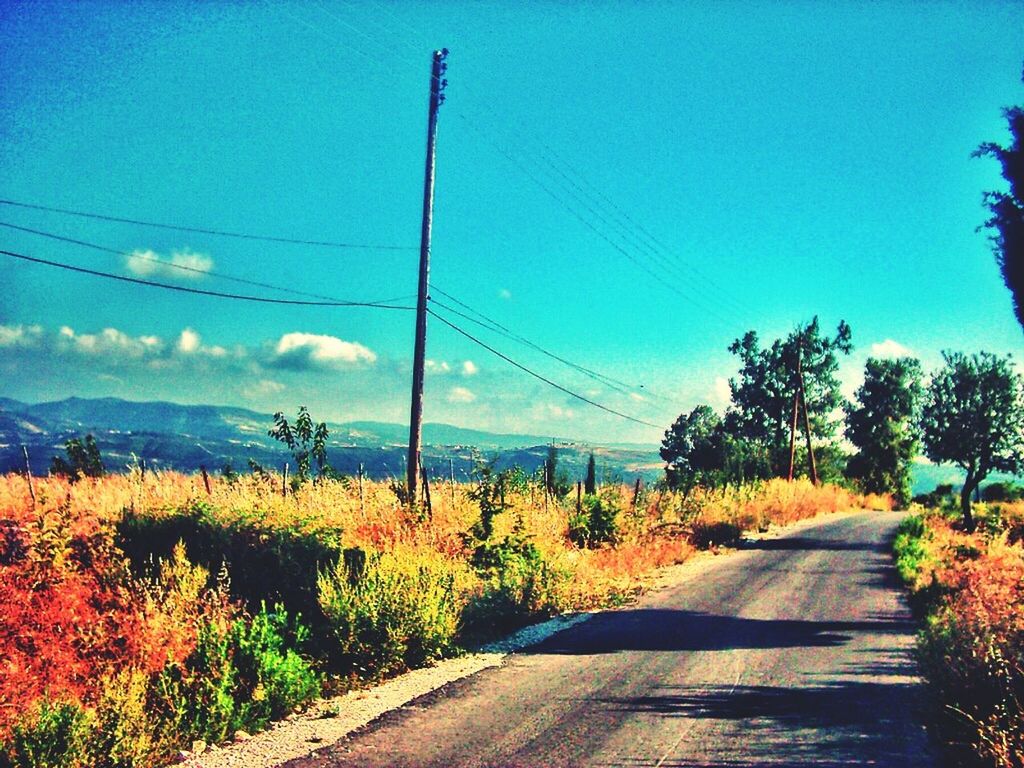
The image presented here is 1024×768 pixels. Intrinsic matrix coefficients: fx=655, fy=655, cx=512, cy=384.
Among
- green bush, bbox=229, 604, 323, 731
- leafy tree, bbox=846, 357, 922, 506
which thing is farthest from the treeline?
green bush, bbox=229, 604, 323, 731

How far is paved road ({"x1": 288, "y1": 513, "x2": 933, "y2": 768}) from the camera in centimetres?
556

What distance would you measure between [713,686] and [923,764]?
2.42 m

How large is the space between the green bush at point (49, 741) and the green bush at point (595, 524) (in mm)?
13668

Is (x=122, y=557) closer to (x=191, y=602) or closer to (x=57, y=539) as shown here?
(x=57, y=539)

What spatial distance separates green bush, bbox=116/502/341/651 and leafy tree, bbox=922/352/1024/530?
101ft

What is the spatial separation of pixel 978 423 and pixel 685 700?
32553 millimetres

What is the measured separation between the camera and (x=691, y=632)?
33.6 feet

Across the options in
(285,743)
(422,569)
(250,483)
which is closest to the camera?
(285,743)

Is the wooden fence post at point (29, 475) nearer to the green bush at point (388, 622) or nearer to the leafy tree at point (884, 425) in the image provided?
the green bush at point (388, 622)

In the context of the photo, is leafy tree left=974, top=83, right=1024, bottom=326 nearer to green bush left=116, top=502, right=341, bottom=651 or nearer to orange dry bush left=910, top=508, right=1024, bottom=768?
orange dry bush left=910, top=508, right=1024, bottom=768

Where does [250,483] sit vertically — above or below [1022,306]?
below

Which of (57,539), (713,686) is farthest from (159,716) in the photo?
(57,539)

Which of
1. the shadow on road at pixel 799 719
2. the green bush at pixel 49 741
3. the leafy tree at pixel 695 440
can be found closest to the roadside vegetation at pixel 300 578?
the green bush at pixel 49 741

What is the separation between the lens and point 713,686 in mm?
7539
